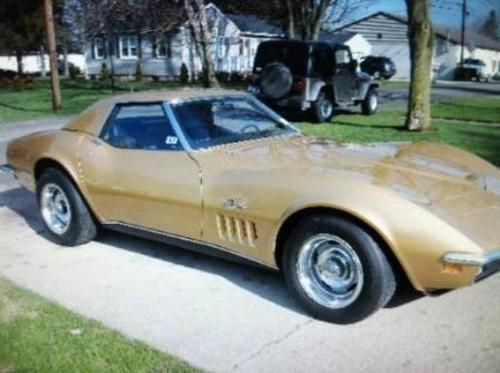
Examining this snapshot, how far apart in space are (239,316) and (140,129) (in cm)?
184

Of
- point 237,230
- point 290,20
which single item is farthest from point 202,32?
point 237,230

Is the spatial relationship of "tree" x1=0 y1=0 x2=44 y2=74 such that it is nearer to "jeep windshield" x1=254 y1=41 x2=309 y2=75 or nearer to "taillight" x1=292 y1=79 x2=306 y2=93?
"jeep windshield" x1=254 y1=41 x2=309 y2=75

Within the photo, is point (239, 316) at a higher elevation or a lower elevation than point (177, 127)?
lower

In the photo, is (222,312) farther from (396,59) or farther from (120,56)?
(396,59)

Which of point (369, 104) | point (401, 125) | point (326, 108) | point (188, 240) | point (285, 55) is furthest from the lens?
point (369, 104)

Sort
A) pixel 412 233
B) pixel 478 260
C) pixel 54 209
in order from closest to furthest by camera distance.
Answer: pixel 478 260 < pixel 412 233 < pixel 54 209

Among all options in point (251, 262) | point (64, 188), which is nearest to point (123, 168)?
point (64, 188)

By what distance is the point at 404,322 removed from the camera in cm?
365

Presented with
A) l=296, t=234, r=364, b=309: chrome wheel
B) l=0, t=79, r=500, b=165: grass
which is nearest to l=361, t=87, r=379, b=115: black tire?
l=0, t=79, r=500, b=165: grass

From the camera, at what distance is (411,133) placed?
1155 cm

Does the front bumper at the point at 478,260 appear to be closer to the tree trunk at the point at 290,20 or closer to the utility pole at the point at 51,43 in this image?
→ the utility pole at the point at 51,43

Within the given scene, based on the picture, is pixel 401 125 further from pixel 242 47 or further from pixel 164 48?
pixel 242 47

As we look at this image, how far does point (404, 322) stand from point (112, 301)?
6.43ft

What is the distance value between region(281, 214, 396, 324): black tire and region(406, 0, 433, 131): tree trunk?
346 inches
